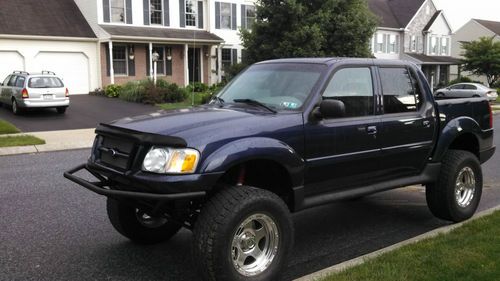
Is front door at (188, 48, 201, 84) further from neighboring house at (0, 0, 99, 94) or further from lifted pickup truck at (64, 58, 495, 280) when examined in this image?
lifted pickup truck at (64, 58, 495, 280)

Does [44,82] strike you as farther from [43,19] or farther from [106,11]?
[106,11]

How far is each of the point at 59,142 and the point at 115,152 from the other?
10.6 metres

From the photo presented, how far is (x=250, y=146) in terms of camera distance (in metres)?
4.14

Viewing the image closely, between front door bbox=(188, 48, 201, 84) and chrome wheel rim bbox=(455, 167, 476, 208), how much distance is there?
2826cm

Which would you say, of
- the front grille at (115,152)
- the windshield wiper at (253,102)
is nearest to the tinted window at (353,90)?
the windshield wiper at (253,102)

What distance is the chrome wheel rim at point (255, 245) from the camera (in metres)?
4.10

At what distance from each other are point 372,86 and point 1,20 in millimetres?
25900

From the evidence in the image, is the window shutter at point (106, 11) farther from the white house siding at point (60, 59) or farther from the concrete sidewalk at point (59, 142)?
the concrete sidewalk at point (59, 142)

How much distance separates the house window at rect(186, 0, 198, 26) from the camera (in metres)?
32.9

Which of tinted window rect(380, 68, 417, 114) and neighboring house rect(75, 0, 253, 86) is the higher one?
neighboring house rect(75, 0, 253, 86)

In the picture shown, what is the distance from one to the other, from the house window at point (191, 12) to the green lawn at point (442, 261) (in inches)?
1164

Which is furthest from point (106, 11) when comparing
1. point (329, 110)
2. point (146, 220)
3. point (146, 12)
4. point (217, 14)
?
point (329, 110)

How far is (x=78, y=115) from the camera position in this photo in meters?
20.5

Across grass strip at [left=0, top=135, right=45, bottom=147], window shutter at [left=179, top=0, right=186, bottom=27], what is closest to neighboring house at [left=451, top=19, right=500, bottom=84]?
window shutter at [left=179, top=0, right=186, bottom=27]
